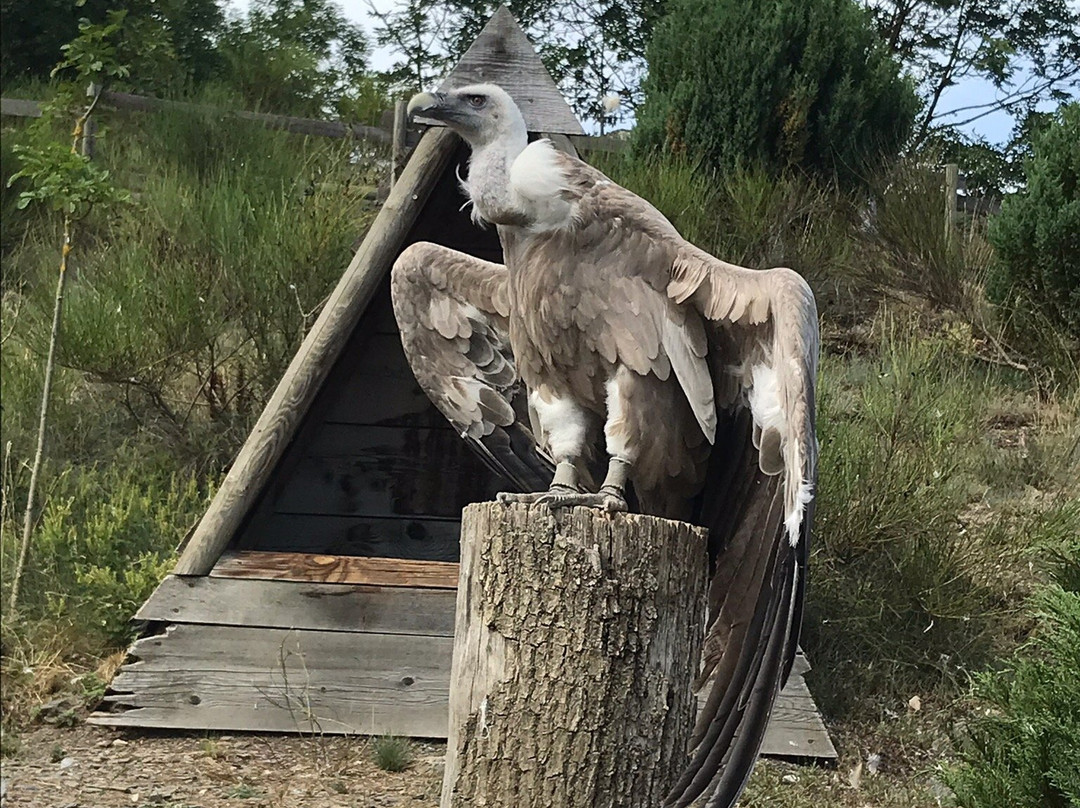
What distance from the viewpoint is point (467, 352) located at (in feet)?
9.83

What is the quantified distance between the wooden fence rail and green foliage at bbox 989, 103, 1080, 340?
3015 mm

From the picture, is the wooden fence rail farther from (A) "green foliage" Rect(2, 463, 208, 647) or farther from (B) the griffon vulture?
(B) the griffon vulture

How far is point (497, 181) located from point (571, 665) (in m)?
1.12

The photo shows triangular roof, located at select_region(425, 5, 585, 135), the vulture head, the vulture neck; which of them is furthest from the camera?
triangular roof, located at select_region(425, 5, 585, 135)

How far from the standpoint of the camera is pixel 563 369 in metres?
2.51

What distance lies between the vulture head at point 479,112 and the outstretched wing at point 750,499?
54cm

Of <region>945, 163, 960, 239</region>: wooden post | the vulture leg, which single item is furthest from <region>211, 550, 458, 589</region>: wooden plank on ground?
<region>945, 163, 960, 239</region>: wooden post

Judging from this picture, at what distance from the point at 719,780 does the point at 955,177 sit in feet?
15.6

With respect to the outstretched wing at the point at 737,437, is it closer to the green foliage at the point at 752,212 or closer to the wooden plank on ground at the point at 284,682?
the wooden plank on ground at the point at 284,682

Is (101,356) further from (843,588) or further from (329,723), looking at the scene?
(843,588)

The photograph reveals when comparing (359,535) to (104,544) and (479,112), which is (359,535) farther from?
(479,112)

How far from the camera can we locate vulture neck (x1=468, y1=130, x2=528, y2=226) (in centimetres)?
250

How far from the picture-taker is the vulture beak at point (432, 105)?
8.76ft

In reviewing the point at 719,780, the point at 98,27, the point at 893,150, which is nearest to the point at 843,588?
the point at 719,780
